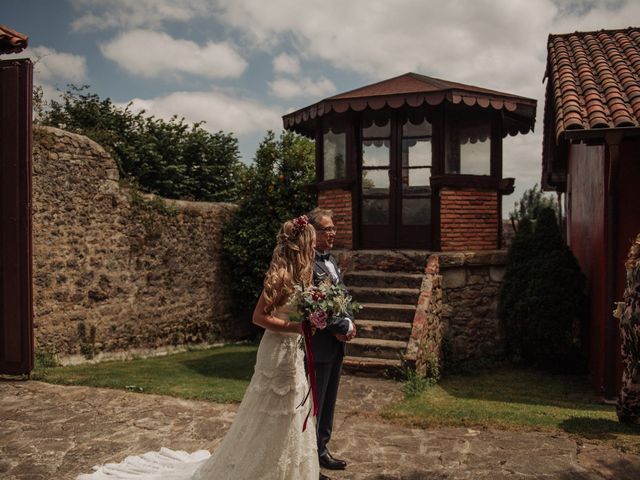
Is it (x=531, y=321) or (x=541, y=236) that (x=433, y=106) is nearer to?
(x=541, y=236)

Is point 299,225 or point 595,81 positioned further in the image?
point 595,81

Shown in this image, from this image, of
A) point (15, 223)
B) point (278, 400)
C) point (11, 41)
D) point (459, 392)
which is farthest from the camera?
point (459, 392)

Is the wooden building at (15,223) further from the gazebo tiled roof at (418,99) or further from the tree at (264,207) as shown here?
the tree at (264,207)

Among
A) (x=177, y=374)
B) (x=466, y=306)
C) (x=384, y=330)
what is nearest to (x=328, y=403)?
(x=384, y=330)

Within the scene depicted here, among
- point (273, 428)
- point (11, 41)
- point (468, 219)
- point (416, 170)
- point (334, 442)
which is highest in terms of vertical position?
point (11, 41)

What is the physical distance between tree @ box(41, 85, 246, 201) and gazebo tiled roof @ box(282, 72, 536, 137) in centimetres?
628

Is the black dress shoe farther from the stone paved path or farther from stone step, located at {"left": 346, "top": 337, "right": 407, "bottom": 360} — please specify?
stone step, located at {"left": 346, "top": 337, "right": 407, "bottom": 360}

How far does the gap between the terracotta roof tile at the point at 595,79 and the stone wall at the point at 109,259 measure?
294 inches

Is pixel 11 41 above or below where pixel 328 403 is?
above

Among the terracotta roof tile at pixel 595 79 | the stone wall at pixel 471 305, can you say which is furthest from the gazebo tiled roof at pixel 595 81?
the stone wall at pixel 471 305

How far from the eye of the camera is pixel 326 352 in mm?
4121

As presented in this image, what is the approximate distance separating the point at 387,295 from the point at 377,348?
1266 mm

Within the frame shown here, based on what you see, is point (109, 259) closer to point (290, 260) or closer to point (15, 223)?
point (15, 223)

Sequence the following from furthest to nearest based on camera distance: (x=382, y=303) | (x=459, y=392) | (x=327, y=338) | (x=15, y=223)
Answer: (x=382, y=303), (x=459, y=392), (x=15, y=223), (x=327, y=338)
